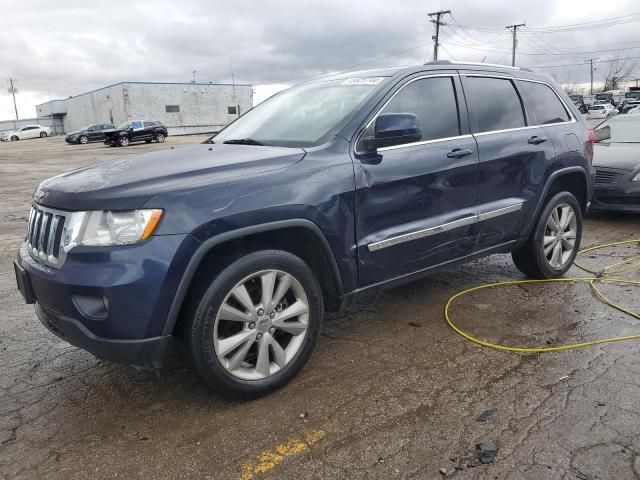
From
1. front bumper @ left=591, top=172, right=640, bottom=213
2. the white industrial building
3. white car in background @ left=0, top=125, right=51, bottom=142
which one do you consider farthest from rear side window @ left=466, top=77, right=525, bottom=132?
white car in background @ left=0, top=125, right=51, bottom=142

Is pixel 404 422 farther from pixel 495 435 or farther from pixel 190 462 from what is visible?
pixel 190 462

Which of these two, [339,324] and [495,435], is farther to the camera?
[339,324]

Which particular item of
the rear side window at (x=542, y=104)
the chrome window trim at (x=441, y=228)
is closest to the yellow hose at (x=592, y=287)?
the chrome window trim at (x=441, y=228)

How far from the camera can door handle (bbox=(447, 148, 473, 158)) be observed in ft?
12.5

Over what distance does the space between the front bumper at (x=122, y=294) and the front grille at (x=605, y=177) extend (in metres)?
6.94

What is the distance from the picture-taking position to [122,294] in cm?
254

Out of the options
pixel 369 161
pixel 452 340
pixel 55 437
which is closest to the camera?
pixel 55 437

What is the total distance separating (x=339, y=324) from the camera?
13.6 ft

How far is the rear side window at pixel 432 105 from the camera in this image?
374 cm

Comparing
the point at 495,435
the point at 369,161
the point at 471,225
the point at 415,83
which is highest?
the point at 415,83

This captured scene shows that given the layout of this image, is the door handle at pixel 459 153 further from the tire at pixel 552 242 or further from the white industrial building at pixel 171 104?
the white industrial building at pixel 171 104

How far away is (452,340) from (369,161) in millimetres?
1431

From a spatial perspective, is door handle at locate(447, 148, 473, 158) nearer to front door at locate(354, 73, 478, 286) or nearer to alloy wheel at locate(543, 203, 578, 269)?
front door at locate(354, 73, 478, 286)

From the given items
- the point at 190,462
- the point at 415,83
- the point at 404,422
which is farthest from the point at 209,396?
the point at 415,83
